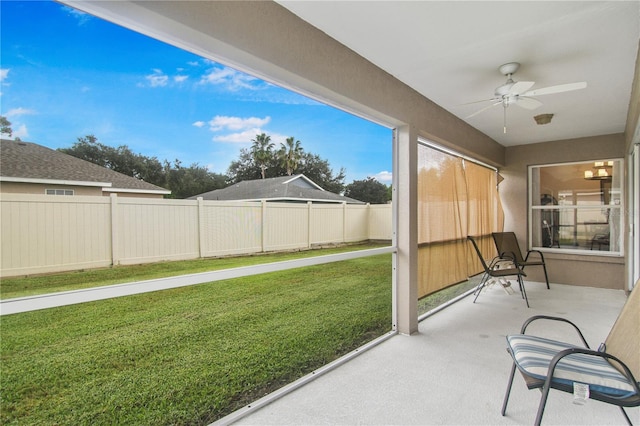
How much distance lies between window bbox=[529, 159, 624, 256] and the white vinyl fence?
450cm

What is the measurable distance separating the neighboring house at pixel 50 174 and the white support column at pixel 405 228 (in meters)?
2.39

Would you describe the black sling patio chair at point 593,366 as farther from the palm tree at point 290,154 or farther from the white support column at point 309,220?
the palm tree at point 290,154

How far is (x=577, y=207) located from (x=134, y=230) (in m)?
6.33

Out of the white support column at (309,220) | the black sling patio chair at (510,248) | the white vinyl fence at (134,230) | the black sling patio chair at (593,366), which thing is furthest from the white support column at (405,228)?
the black sling patio chair at (510,248)

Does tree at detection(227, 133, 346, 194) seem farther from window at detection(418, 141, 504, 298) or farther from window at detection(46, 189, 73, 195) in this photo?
window at detection(418, 141, 504, 298)

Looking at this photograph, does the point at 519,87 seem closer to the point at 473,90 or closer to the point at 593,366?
the point at 473,90

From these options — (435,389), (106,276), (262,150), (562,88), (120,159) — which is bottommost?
(435,389)

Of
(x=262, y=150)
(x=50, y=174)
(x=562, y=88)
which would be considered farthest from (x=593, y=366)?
(x=50, y=174)

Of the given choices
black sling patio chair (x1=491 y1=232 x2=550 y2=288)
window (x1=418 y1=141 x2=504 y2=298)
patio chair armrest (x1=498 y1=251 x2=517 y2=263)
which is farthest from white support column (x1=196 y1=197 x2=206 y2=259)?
black sling patio chair (x1=491 y1=232 x2=550 y2=288)

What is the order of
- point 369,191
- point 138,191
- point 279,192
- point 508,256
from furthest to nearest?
point 508,256, point 369,191, point 279,192, point 138,191

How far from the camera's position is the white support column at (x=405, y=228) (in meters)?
3.19

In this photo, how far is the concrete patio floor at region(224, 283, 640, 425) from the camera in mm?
1900

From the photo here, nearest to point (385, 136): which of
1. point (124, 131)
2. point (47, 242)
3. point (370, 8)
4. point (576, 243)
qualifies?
point (370, 8)

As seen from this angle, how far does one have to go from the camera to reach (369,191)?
3.46 metres
